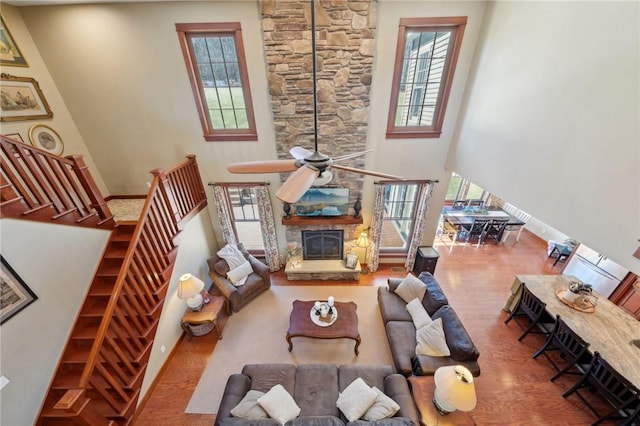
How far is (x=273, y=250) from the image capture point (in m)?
5.28

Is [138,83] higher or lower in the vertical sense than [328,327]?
higher

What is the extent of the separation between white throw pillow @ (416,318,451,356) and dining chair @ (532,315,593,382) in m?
1.59

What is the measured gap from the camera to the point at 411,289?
4.05m

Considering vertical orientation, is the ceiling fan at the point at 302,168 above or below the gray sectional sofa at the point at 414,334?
above

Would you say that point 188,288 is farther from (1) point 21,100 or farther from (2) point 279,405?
(1) point 21,100

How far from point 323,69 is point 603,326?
5636mm

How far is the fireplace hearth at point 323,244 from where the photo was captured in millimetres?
5164

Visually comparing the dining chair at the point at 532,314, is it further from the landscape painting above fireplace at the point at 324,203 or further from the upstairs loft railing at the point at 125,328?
the upstairs loft railing at the point at 125,328

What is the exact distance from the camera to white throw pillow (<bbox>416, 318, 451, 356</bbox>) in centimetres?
308

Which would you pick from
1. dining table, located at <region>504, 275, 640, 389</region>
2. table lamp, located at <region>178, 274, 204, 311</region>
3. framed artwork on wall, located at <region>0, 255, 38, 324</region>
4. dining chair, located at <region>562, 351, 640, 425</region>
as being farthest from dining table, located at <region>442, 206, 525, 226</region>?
framed artwork on wall, located at <region>0, 255, 38, 324</region>

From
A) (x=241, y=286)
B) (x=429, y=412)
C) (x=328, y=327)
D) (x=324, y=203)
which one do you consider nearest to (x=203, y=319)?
(x=241, y=286)

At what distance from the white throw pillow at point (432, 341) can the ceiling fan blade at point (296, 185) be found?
3.06 metres

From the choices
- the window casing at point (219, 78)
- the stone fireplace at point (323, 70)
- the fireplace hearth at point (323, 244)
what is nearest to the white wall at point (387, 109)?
the stone fireplace at point (323, 70)

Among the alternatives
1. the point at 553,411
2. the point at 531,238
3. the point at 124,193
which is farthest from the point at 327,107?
the point at 531,238
